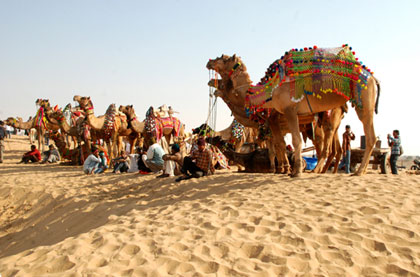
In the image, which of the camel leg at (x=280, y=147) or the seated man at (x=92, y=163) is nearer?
the camel leg at (x=280, y=147)

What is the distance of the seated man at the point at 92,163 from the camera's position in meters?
12.1

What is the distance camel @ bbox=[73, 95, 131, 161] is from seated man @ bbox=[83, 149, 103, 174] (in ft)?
10.7

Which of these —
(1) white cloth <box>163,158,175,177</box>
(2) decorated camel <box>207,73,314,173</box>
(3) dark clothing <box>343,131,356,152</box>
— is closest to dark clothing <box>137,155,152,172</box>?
(1) white cloth <box>163,158,175,177</box>

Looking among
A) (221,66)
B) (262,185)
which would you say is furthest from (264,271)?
(221,66)

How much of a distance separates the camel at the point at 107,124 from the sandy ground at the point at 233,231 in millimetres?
7341

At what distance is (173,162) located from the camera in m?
10.2

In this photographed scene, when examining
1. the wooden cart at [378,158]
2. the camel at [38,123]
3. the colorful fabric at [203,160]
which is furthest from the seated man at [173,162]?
the camel at [38,123]

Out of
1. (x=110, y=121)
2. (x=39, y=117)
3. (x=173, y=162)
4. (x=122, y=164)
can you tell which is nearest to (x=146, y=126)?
(x=110, y=121)

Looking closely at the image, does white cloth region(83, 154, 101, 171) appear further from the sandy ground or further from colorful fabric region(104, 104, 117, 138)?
the sandy ground

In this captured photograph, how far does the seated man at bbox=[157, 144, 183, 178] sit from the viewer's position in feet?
31.5

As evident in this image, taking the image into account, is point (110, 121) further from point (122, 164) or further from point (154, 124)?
point (122, 164)

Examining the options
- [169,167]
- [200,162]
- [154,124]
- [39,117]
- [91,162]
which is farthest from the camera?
[39,117]

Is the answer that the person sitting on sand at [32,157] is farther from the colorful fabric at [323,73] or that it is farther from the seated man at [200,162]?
the colorful fabric at [323,73]

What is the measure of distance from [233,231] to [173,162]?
18.1 ft
